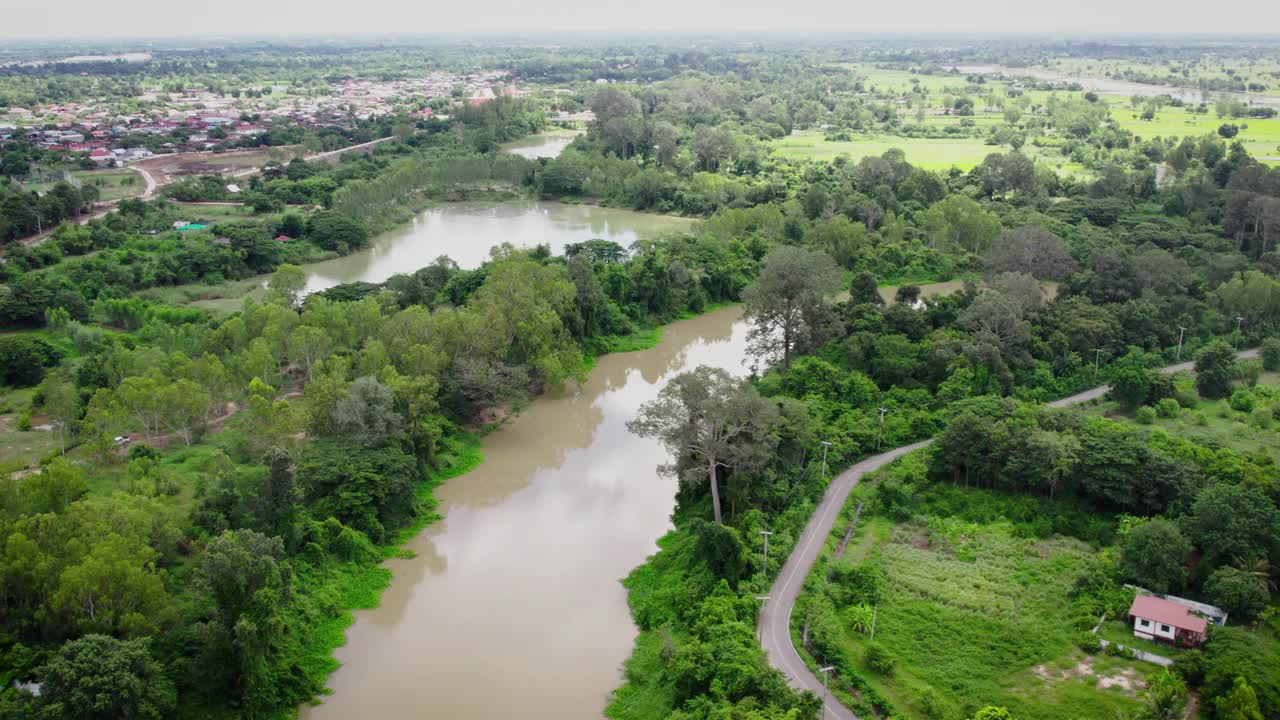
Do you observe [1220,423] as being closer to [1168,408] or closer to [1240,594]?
[1168,408]

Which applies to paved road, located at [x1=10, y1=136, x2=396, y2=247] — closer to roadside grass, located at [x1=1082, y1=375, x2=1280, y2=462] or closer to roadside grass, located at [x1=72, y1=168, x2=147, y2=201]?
roadside grass, located at [x1=72, y1=168, x2=147, y2=201]

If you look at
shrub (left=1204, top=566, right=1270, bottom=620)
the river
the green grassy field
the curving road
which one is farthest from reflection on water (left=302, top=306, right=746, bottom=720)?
the green grassy field

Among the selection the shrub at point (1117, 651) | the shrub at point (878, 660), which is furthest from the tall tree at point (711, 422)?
the shrub at point (1117, 651)

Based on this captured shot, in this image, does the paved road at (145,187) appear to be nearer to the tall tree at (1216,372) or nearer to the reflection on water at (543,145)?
the reflection on water at (543,145)

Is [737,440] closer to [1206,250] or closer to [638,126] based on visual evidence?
[1206,250]

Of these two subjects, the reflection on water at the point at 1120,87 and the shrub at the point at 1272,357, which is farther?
the reflection on water at the point at 1120,87

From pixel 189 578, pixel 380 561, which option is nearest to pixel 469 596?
pixel 380 561
